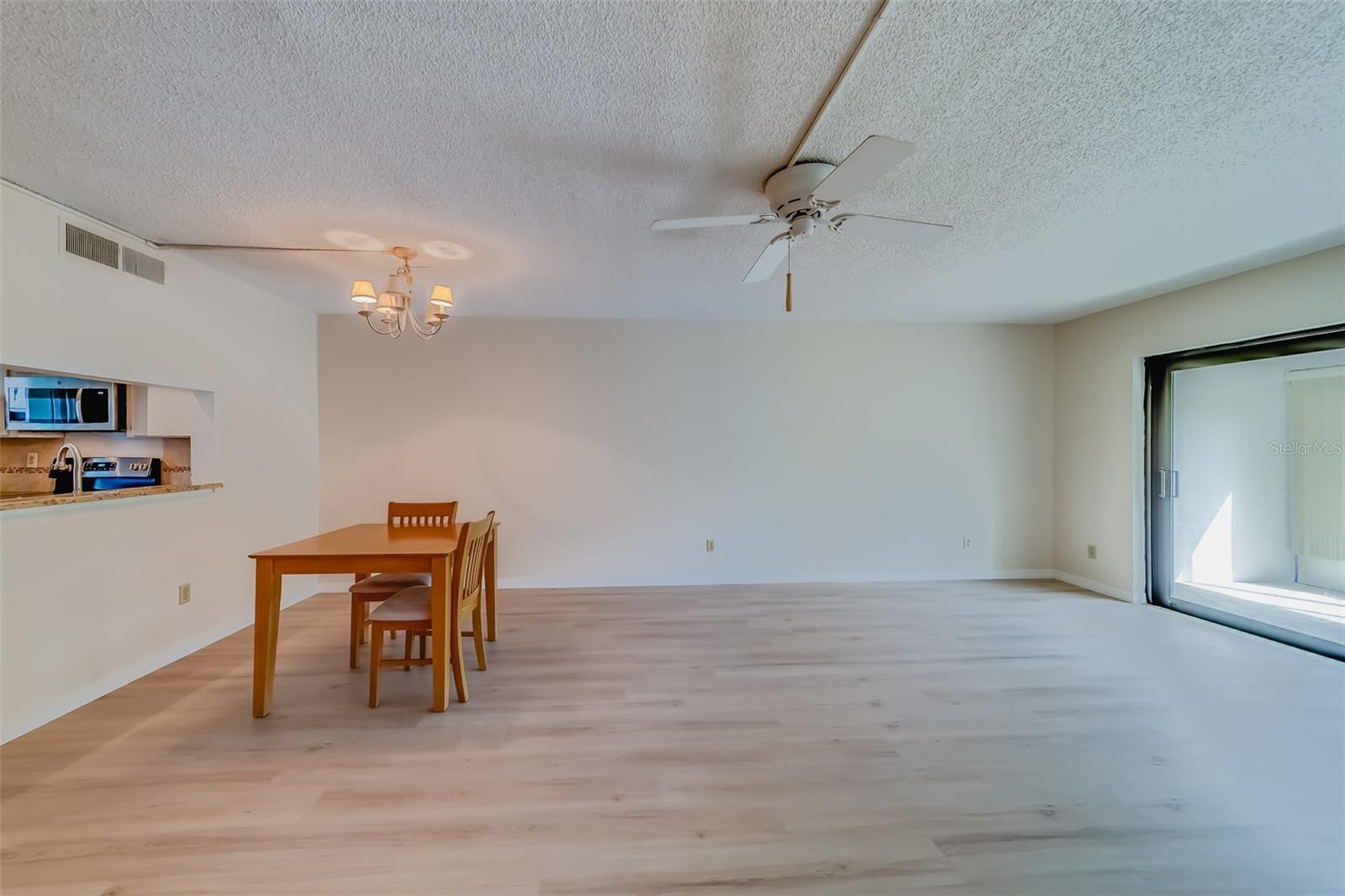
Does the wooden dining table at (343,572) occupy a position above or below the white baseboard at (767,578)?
above

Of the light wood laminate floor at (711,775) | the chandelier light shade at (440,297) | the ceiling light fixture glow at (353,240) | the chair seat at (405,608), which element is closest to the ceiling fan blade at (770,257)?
the chandelier light shade at (440,297)

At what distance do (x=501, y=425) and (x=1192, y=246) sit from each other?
15.6 feet

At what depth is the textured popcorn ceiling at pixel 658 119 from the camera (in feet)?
4.20

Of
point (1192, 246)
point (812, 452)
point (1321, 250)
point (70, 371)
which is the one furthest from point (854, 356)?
point (70, 371)

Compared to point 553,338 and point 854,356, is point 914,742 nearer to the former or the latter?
point 854,356

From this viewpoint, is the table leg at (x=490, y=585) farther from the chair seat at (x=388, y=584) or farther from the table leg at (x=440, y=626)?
the table leg at (x=440, y=626)

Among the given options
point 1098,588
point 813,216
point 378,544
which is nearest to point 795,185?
point 813,216

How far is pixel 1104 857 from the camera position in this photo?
4.92 feet

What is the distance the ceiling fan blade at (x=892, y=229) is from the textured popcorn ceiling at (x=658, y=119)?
227 millimetres

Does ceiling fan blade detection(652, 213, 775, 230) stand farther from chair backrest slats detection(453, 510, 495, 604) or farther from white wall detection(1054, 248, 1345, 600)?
white wall detection(1054, 248, 1345, 600)

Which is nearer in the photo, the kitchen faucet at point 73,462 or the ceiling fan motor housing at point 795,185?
the ceiling fan motor housing at point 795,185

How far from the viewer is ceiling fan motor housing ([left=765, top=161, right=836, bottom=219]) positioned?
1845 mm

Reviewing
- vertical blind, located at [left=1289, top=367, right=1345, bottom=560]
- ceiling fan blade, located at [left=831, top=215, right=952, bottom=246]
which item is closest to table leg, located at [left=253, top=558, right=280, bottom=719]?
ceiling fan blade, located at [left=831, top=215, right=952, bottom=246]

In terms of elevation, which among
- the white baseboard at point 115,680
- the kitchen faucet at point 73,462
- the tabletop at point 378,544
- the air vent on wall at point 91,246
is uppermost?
the air vent on wall at point 91,246
